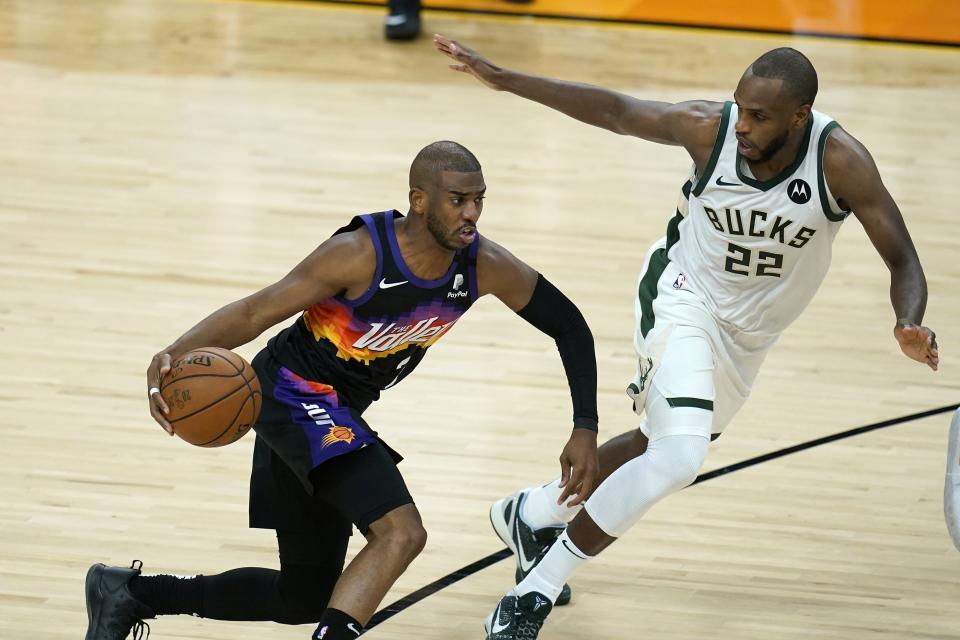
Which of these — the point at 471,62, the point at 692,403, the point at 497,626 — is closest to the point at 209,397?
the point at 497,626

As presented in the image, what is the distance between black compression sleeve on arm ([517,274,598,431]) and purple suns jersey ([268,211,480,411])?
9.0 inches

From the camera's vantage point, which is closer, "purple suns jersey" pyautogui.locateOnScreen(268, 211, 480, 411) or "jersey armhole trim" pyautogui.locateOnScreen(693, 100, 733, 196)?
"purple suns jersey" pyautogui.locateOnScreen(268, 211, 480, 411)

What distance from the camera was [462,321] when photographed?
761 centimetres

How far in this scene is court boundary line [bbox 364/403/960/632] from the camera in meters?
4.92

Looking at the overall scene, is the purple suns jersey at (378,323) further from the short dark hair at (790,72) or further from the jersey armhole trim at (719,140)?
the short dark hair at (790,72)

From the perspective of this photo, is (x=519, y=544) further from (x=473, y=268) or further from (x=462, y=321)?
(x=462, y=321)

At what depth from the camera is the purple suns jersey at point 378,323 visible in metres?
4.20

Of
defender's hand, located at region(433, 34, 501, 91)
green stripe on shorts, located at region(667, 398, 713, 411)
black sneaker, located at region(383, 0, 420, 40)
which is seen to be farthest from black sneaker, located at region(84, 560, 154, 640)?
black sneaker, located at region(383, 0, 420, 40)

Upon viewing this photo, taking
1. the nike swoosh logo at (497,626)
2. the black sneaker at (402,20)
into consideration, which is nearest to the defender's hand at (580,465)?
the nike swoosh logo at (497,626)

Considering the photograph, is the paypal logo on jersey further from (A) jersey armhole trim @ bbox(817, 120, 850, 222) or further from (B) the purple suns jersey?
(A) jersey armhole trim @ bbox(817, 120, 850, 222)

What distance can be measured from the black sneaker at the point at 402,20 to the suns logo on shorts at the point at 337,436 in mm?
8828

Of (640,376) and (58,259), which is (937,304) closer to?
(640,376)

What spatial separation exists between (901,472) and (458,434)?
1.87 m

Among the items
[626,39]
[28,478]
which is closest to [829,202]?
[28,478]
